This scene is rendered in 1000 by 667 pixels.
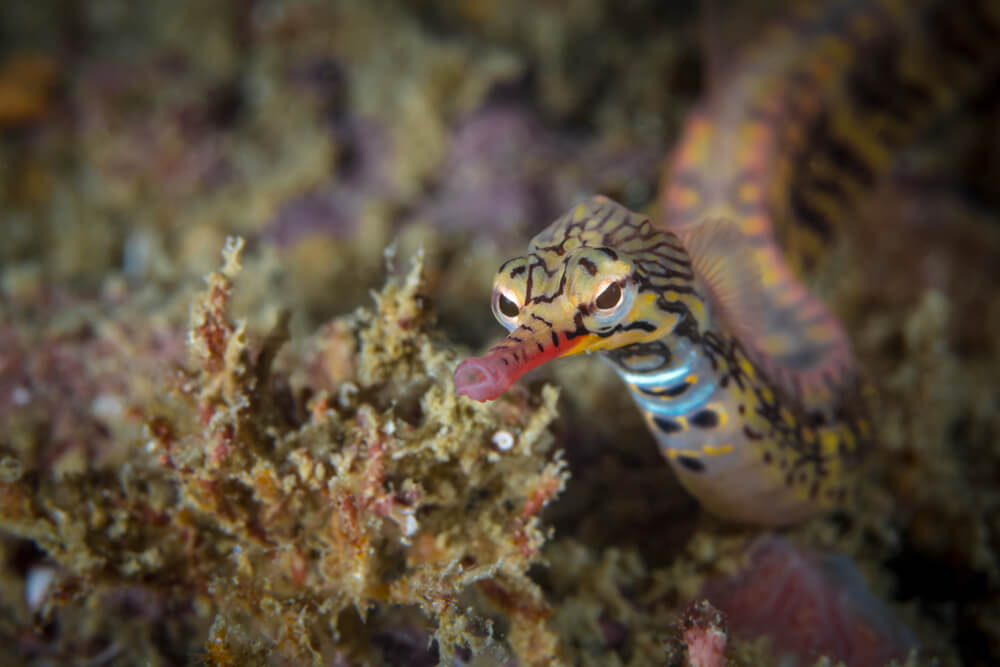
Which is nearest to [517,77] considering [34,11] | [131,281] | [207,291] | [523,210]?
[523,210]

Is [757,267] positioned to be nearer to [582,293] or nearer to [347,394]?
[582,293]

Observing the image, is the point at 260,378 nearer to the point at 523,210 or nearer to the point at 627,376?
the point at 627,376

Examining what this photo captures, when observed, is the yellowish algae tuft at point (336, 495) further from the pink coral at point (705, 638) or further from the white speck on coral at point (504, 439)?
→ the pink coral at point (705, 638)

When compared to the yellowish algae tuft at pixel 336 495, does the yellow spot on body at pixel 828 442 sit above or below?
below

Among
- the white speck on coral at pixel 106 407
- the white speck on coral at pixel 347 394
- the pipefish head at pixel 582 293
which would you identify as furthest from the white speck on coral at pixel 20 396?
the pipefish head at pixel 582 293

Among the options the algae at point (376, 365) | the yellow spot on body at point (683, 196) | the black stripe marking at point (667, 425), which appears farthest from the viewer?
the yellow spot on body at point (683, 196)

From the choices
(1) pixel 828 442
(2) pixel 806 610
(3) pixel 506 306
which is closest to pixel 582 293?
(3) pixel 506 306
